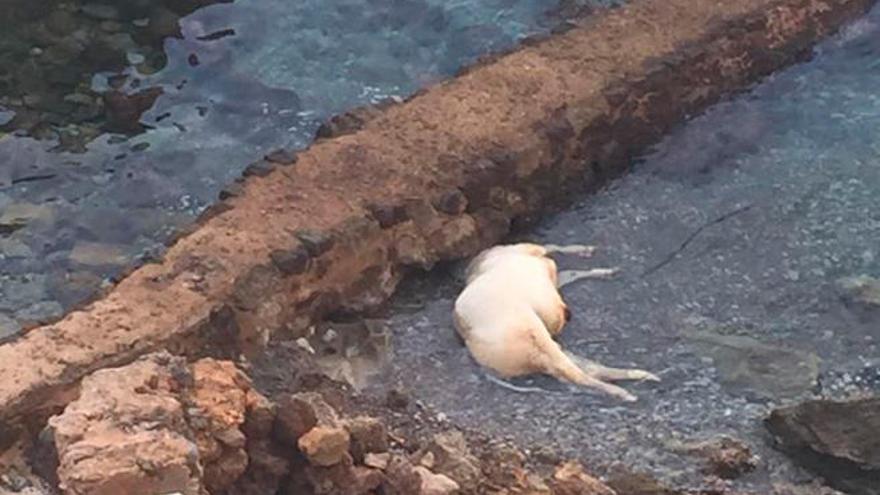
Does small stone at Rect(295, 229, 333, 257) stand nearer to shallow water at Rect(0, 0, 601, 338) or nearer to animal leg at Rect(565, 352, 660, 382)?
shallow water at Rect(0, 0, 601, 338)

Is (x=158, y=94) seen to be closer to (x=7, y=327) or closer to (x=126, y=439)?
(x=7, y=327)

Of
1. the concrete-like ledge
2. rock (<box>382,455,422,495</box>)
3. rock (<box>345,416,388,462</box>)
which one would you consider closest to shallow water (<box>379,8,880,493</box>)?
the concrete-like ledge

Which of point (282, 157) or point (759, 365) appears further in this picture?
point (282, 157)

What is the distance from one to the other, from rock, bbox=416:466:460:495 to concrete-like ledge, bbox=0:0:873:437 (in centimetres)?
107

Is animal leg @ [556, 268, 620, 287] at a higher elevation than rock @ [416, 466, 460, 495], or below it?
below

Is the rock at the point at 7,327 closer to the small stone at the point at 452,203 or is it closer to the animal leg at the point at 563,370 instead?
the small stone at the point at 452,203

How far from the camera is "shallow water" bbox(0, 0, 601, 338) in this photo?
6.50 m

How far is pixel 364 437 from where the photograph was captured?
4.68 meters

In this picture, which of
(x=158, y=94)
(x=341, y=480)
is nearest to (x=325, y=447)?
(x=341, y=480)

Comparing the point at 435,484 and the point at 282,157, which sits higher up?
the point at 435,484

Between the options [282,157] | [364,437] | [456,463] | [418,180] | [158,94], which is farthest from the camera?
[158,94]

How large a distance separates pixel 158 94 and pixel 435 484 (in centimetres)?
338

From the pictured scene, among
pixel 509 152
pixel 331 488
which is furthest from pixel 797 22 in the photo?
pixel 331 488

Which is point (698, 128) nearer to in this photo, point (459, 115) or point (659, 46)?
point (659, 46)
